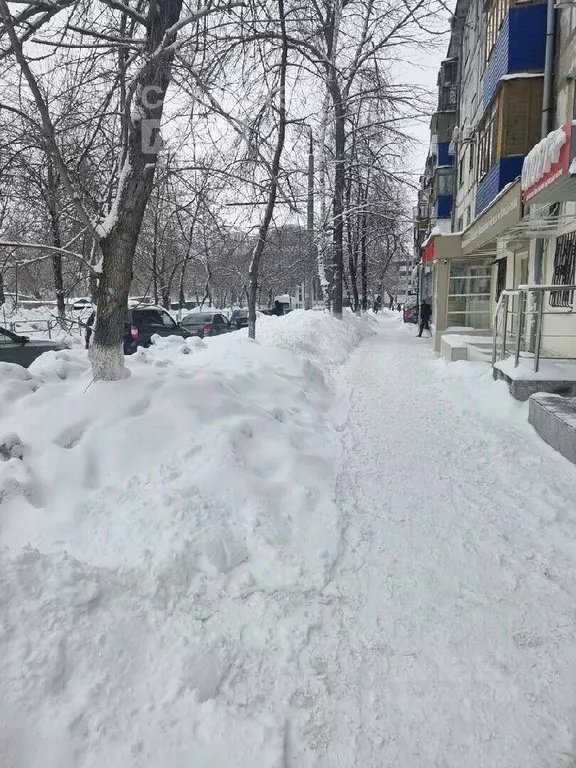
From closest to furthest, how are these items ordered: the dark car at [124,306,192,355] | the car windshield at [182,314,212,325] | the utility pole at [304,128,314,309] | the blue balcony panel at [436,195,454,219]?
the utility pole at [304,128,314,309], the dark car at [124,306,192,355], the car windshield at [182,314,212,325], the blue balcony panel at [436,195,454,219]

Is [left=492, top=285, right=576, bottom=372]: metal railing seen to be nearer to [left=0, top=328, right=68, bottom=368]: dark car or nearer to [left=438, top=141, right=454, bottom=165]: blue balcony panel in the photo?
[left=0, top=328, right=68, bottom=368]: dark car

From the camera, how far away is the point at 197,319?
17344 mm

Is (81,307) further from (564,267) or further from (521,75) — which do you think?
(564,267)

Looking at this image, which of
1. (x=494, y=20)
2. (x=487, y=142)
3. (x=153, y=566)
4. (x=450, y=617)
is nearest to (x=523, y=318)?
(x=450, y=617)

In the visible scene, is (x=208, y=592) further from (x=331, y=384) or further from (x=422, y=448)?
(x=331, y=384)

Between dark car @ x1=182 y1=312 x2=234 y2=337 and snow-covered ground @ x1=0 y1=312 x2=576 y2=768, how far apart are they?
1180 cm

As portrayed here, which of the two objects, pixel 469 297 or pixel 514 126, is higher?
pixel 514 126

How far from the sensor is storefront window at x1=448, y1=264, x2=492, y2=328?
610 inches

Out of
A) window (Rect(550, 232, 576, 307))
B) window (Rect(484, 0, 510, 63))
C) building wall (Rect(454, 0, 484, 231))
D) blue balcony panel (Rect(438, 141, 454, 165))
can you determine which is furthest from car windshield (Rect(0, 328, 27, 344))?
blue balcony panel (Rect(438, 141, 454, 165))

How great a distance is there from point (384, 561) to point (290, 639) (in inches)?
35.1

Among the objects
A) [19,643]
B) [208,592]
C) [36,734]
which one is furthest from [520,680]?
[19,643]

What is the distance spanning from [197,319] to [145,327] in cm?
470

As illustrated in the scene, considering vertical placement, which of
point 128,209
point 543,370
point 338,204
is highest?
point 338,204

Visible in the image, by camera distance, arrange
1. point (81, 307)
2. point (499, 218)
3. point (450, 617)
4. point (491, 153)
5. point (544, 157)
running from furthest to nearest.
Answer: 1. point (81, 307)
2. point (491, 153)
3. point (499, 218)
4. point (544, 157)
5. point (450, 617)
